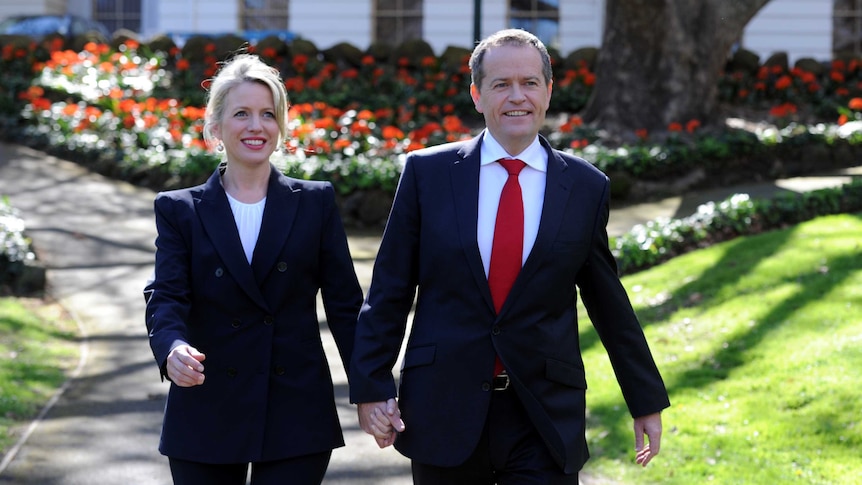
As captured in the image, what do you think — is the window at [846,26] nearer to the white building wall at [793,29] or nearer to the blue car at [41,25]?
the white building wall at [793,29]

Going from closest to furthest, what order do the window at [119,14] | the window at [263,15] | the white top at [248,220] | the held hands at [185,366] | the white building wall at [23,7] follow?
the held hands at [185,366] → the white top at [248,220] → the window at [263,15] → the white building wall at [23,7] → the window at [119,14]

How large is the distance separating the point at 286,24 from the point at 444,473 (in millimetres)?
22296

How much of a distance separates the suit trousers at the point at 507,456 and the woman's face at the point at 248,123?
1053 millimetres

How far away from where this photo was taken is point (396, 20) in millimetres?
24078

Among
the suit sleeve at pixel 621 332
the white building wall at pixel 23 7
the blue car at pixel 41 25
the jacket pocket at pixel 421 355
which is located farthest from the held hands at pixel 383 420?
the white building wall at pixel 23 7

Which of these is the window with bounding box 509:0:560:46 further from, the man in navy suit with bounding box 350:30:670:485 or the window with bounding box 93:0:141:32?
the man in navy suit with bounding box 350:30:670:485

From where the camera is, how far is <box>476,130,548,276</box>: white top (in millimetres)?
3227

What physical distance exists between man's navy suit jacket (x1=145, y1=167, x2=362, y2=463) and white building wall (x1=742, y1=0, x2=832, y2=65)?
20395 millimetres

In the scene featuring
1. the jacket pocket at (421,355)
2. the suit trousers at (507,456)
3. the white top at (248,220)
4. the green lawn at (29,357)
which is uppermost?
the white top at (248,220)

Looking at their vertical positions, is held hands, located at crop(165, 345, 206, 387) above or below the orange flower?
below

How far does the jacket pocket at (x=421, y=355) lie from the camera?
3.20 meters

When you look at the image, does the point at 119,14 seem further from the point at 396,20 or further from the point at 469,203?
the point at 469,203

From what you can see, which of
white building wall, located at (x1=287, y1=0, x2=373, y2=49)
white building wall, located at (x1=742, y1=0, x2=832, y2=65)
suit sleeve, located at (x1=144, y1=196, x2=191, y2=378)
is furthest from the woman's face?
white building wall, located at (x1=287, y1=0, x2=373, y2=49)

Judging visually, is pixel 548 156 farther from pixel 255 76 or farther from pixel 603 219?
pixel 255 76
